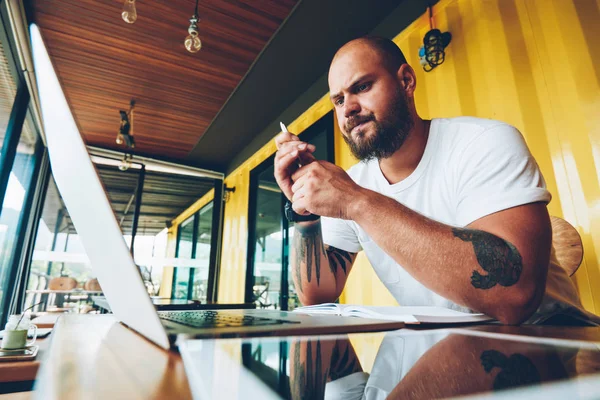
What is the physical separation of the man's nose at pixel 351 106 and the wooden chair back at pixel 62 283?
21.3 ft

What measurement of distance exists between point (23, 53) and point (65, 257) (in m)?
3.48

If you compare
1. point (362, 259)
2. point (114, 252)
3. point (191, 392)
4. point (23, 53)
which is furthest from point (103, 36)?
point (191, 392)

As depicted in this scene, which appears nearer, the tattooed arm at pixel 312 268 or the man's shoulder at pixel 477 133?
the man's shoulder at pixel 477 133

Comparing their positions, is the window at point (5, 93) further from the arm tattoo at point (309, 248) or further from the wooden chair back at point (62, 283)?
the wooden chair back at point (62, 283)

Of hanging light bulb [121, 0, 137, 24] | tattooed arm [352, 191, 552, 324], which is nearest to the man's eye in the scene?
tattooed arm [352, 191, 552, 324]

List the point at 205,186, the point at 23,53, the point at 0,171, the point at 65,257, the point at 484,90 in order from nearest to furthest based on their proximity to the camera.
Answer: the point at 484,90
the point at 0,171
the point at 23,53
the point at 65,257
the point at 205,186

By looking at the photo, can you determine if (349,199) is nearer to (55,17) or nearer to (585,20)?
(585,20)

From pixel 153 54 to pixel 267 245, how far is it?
2.93 metres

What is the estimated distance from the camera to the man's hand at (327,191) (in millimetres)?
838

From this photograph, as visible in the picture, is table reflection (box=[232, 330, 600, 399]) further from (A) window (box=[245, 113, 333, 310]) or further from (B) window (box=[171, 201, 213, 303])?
(B) window (box=[171, 201, 213, 303])

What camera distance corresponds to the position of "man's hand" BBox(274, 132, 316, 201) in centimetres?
96

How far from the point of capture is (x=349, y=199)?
83 cm

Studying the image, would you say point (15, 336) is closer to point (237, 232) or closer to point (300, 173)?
point (300, 173)

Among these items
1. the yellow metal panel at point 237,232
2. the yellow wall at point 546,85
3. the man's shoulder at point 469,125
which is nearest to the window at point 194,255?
the yellow metal panel at point 237,232
